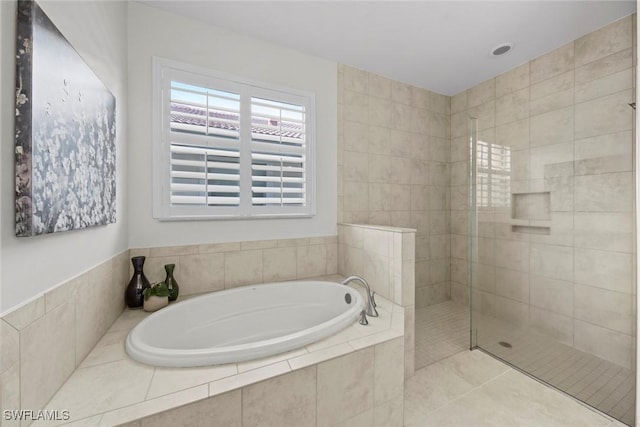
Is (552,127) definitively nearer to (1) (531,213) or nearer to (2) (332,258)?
(1) (531,213)

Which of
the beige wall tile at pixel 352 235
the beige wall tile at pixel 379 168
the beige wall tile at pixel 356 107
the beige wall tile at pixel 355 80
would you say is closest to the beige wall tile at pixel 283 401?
the beige wall tile at pixel 352 235

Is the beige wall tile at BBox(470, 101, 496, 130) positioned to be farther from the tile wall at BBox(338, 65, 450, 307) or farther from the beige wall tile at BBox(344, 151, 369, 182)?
the beige wall tile at BBox(344, 151, 369, 182)

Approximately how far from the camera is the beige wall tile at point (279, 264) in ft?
6.52

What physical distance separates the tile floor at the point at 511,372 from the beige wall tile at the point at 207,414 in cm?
99

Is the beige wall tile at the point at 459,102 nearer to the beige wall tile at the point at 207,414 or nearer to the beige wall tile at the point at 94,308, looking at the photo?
the beige wall tile at the point at 207,414

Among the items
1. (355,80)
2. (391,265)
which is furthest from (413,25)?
(391,265)

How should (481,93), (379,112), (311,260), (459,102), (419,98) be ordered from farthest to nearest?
(459,102), (419,98), (481,93), (379,112), (311,260)

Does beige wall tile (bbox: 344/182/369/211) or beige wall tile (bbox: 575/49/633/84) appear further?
beige wall tile (bbox: 344/182/369/211)

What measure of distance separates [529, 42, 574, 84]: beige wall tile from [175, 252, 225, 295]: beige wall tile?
3.05 m

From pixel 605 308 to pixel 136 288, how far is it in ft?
9.98

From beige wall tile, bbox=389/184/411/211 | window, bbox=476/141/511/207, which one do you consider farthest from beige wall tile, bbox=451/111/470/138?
beige wall tile, bbox=389/184/411/211

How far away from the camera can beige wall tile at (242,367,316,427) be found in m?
0.89

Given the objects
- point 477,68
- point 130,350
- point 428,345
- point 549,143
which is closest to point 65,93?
point 130,350

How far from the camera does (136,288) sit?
1.52m
